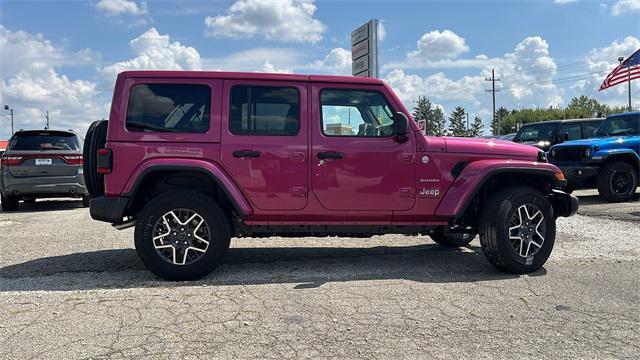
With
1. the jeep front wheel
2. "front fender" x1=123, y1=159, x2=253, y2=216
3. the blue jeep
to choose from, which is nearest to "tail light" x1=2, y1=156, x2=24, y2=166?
"front fender" x1=123, y1=159, x2=253, y2=216

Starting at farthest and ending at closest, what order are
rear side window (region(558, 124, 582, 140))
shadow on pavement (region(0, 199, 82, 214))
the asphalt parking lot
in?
rear side window (region(558, 124, 582, 140)), shadow on pavement (region(0, 199, 82, 214)), the asphalt parking lot

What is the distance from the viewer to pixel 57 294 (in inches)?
170

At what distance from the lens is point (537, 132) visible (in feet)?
46.4

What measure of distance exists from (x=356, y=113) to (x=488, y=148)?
4.58 feet

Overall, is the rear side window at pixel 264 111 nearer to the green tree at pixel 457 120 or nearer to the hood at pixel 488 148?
the hood at pixel 488 148

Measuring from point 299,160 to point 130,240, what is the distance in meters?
3.37

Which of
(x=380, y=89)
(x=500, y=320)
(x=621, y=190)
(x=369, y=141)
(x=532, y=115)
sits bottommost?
(x=500, y=320)

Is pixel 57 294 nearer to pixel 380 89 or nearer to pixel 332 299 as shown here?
pixel 332 299

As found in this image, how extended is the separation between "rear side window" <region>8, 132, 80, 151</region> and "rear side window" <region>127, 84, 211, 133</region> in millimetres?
6442

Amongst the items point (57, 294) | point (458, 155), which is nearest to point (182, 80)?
point (57, 294)

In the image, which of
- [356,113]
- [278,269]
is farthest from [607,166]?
[278,269]

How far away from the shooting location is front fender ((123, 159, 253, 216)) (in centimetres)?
466

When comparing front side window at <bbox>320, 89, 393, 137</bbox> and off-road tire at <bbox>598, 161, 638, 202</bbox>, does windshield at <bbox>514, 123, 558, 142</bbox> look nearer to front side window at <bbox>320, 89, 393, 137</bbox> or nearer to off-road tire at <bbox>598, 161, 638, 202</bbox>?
off-road tire at <bbox>598, 161, 638, 202</bbox>

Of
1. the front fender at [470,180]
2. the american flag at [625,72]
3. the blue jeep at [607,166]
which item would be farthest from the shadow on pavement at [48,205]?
the american flag at [625,72]
